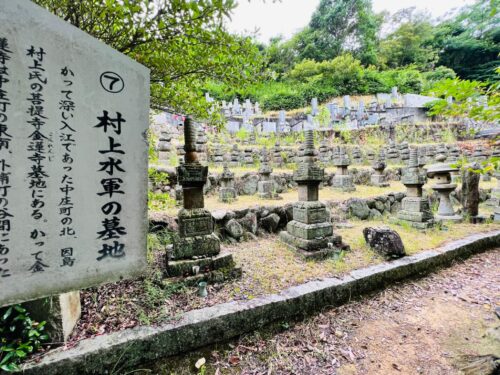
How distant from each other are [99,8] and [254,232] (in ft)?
13.1

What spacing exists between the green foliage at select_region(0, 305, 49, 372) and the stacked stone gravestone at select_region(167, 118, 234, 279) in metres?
1.16

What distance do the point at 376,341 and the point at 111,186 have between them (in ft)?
9.14

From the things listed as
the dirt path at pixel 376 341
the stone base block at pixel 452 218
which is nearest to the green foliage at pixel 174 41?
the dirt path at pixel 376 341

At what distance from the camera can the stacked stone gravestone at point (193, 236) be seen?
9.00ft

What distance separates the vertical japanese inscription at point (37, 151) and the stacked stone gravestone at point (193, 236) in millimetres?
1656

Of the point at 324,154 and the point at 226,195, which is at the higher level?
the point at 324,154

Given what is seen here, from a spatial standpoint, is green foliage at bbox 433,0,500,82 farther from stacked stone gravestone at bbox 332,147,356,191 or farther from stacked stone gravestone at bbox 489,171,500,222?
stacked stone gravestone at bbox 332,147,356,191

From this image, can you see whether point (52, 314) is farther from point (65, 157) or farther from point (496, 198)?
point (496, 198)

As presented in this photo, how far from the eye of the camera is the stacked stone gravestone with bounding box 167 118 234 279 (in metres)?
2.74

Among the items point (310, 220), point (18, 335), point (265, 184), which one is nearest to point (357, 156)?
point (265, 184)

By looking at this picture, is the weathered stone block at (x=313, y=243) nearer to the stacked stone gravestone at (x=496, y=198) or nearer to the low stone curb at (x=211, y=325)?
the low stone curb at (x=211, y=325)

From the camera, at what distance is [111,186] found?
4.28 feet

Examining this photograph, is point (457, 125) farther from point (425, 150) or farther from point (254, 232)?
point (254, 232)

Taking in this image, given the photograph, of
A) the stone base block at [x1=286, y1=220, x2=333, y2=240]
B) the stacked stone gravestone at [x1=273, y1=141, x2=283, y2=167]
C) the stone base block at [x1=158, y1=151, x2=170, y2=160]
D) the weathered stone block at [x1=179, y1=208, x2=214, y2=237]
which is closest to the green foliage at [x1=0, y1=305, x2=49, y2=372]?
the weathered stone block at [x1=179, y1=208, x2=214, y2=237]
